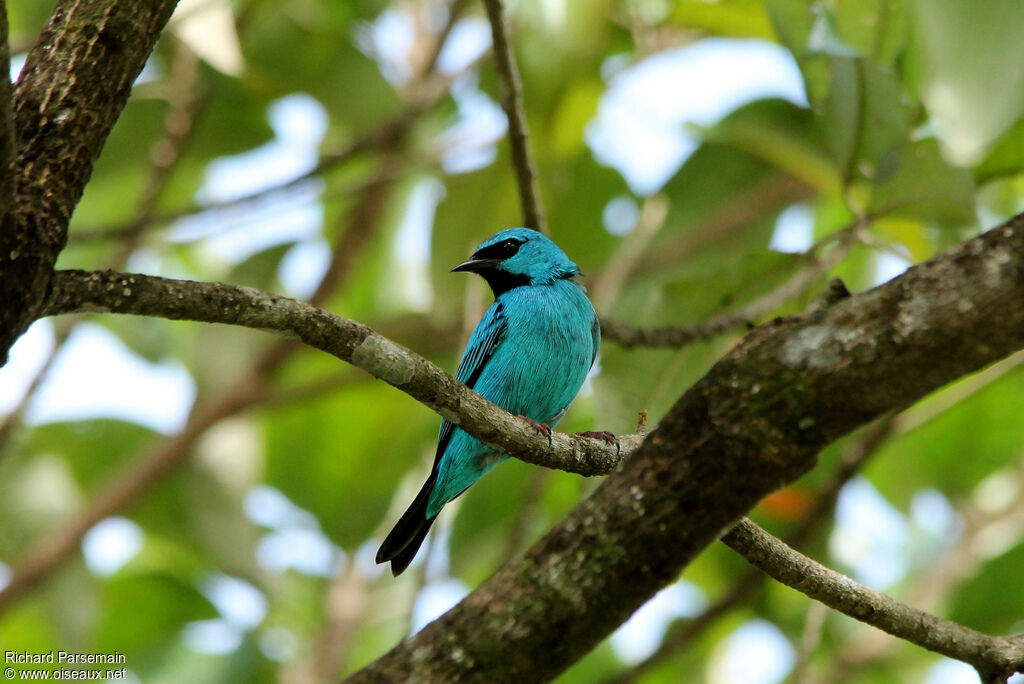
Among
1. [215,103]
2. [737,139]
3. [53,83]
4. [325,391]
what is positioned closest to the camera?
[53,83]

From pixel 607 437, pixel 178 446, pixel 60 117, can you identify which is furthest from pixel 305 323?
pixel 178 446

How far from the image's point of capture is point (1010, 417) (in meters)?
6.28

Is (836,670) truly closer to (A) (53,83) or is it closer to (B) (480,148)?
(B) (480,148)

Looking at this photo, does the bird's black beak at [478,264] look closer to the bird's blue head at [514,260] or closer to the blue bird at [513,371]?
the bird's blue head at [514,260]

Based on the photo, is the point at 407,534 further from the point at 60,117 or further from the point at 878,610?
the point at 60,117

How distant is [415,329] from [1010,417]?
3.75 m

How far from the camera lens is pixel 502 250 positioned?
5660mm

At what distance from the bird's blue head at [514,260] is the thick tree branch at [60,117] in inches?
129

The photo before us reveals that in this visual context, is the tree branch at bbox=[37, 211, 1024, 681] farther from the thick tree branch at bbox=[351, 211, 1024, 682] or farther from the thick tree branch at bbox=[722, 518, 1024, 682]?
the thick tree branch at bbox=[722, 518, 1024, 682]

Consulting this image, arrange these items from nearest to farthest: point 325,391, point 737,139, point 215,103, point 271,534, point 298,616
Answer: point 737,139
point 325,391
point 215,103
point 298,616
point 271,534

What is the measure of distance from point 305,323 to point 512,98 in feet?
6.01

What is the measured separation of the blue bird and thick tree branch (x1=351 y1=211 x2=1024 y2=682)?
2.63 meters

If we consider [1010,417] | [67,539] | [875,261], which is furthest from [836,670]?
[67,539]

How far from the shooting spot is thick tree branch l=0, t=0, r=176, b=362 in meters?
2.04
